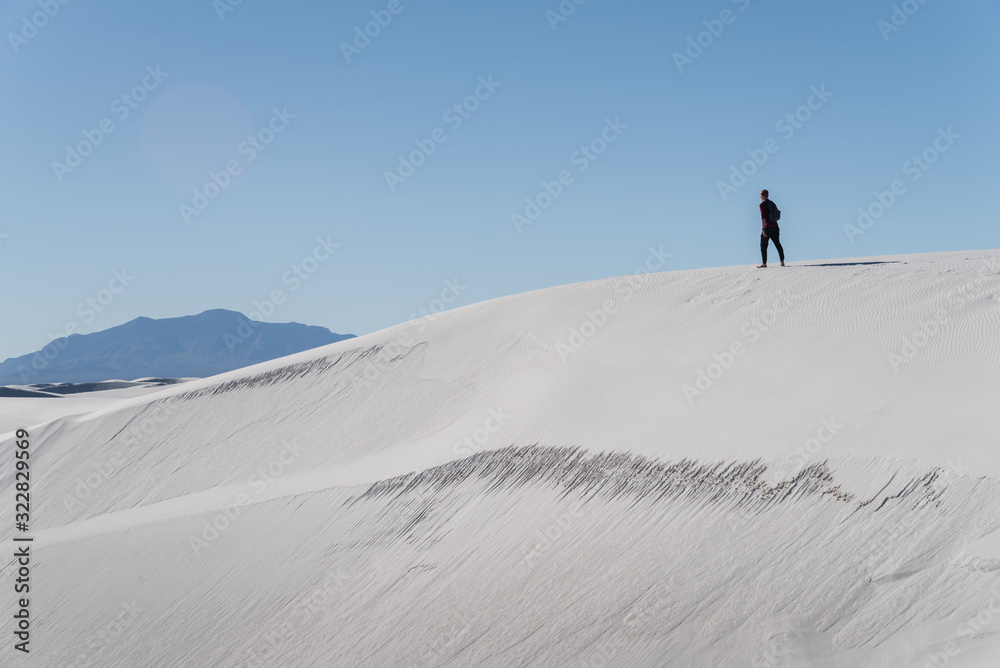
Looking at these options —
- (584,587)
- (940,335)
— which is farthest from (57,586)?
(940,335)

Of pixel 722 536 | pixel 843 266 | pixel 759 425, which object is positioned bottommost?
pixel 722 536

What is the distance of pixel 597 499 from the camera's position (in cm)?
628

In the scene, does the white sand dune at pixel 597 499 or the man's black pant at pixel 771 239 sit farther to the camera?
the man's black pant at pixel 771 239

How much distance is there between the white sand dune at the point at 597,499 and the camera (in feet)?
15.2

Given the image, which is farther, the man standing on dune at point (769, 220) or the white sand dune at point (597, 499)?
the man standing on dune at point (769, 220)

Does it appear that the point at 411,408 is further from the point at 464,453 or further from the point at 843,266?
the point at 843,266

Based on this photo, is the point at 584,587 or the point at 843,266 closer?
the point at 584,587

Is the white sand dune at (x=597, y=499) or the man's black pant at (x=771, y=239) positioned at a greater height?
the man's black pant at (x=771, y=239)

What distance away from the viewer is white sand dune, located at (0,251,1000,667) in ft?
15.2

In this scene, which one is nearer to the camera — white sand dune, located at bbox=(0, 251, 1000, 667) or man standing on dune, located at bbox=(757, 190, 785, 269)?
white sand dune, located at bbox=(0, 251, 1000, 667)

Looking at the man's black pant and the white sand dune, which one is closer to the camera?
the white sand dune

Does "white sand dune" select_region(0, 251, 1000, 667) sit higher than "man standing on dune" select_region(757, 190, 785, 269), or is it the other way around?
"man standing on dune" select_region(757, 190, 785, 269)

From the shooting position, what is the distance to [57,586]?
27.7 feet

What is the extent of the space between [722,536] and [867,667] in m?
1.32
